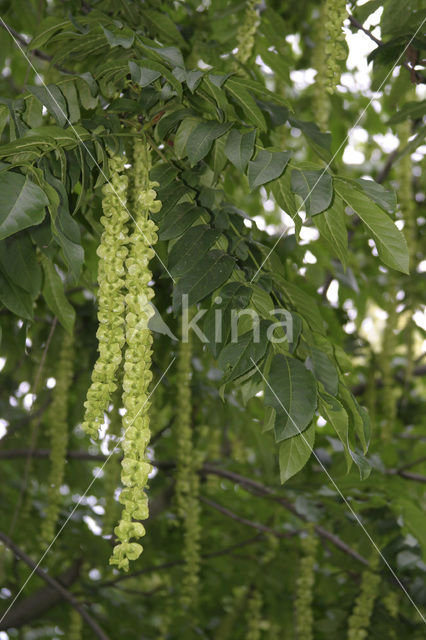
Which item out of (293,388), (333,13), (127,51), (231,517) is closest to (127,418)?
(293,388)

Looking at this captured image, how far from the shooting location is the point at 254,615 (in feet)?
10.2

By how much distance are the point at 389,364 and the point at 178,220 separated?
2.09m

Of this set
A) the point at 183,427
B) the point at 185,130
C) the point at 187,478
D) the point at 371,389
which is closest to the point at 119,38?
the point at 185,130

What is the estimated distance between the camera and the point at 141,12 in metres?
2.10

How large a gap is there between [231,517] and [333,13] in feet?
7.10

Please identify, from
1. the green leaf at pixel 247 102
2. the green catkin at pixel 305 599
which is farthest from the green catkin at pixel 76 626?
the green leaf at pixel 247 102

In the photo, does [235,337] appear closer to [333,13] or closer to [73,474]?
[333,13]

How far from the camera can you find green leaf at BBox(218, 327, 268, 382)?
4.55 ft

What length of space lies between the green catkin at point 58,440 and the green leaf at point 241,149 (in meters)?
1.21

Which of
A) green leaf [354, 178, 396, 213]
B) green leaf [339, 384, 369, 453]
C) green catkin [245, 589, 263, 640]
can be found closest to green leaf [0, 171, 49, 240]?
green leaf [354, 178, 396, 213]

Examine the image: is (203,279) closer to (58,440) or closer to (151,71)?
(151,71)

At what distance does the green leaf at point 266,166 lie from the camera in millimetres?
1316

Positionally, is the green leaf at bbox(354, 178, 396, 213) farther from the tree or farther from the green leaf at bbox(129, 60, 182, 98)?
the green leaf at bbox(129, 60, 182, 98)

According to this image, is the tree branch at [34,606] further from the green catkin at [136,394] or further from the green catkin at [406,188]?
the green catkin at [136,394]
